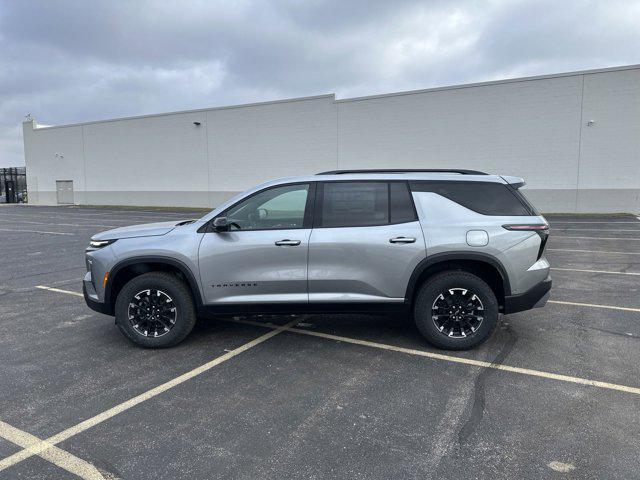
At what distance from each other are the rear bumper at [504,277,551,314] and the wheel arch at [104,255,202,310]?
10.4ft

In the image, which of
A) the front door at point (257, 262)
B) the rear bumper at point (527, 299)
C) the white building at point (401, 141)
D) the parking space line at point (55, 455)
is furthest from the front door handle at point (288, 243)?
the white building at point (401, 141)

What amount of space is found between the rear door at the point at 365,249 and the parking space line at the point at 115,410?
993 mm

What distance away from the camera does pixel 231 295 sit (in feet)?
15.6

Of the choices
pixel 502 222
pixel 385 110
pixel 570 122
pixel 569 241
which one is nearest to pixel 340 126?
pixel 385 110

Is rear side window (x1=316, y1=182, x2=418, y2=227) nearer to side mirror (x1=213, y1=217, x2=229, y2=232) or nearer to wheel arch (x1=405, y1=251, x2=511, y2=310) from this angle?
wheel arch (x1=405, y1=251, x2=511, y2=310)

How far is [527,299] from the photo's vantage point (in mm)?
4695

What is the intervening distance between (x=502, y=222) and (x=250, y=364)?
2874 mm

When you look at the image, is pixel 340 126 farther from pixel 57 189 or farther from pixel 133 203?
pixel 57 189

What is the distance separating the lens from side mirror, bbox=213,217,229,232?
4.62 m

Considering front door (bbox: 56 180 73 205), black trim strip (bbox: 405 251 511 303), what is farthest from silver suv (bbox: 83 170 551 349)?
front door (bbox: 56 180 73 205)

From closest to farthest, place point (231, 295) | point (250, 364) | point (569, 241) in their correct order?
point (250, 364)
point (231, 295)
point (569, 241)

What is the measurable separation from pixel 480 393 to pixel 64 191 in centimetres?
4571

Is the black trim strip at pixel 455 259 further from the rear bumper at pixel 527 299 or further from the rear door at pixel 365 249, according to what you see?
the rear bumper at pixel 527 299

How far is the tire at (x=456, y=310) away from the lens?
4.62 meters
